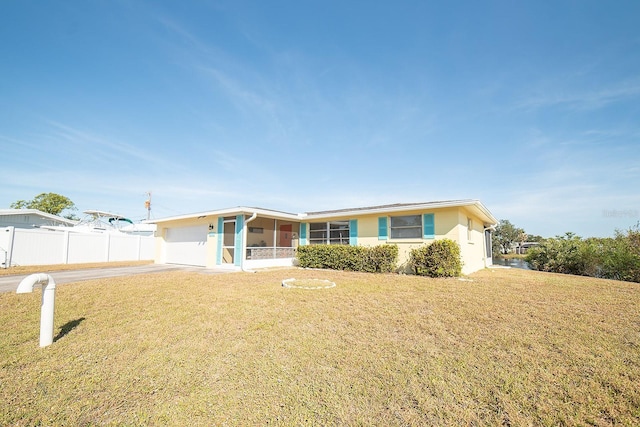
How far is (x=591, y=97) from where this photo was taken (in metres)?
9.39

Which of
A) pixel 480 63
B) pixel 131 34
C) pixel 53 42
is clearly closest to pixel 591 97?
pixel 480 63

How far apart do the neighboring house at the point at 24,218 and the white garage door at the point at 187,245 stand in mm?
11817

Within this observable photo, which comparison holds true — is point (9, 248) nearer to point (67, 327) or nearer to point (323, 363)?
point (67, 327)

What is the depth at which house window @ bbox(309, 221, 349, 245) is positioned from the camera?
13.6 m

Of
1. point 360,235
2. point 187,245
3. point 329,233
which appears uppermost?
point 329,233

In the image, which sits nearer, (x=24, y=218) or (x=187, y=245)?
(x=187, y=245)

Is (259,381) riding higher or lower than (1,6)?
lower

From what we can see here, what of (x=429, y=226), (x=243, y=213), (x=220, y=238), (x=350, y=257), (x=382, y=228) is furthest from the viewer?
(x=220, y=238)

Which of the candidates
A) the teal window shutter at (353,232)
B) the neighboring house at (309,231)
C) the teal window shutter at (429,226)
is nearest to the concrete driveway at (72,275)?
the neighboring house at (309,231)

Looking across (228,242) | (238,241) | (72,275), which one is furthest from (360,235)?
(72,275)

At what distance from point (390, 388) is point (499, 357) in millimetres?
1632

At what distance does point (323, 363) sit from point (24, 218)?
27903 mm

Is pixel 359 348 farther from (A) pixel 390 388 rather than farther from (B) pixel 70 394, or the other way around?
(B) pixel 70 394

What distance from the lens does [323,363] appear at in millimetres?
3088
